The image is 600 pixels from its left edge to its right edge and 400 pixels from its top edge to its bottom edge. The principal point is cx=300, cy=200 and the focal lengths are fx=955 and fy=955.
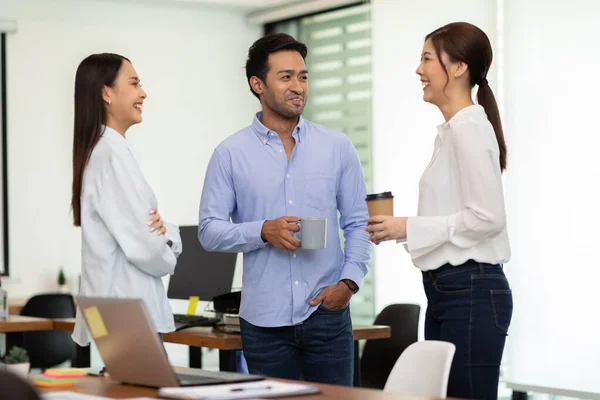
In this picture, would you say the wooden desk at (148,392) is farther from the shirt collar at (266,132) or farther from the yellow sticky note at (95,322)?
the shirt collar at (266,132)

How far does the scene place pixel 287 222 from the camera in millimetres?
2959

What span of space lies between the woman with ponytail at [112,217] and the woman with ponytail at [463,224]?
0.72 m

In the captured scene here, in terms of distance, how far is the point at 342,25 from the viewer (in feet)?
24.9

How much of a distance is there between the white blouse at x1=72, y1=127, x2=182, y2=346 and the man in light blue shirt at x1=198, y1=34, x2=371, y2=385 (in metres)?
0.29

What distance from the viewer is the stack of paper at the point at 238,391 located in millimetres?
1975

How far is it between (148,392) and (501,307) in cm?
94

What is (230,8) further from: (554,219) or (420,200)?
(420,200)

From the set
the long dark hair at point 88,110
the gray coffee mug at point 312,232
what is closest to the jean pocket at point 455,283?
the gray coffee mug at point 312,232

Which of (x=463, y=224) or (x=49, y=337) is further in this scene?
(x=49, y=337)

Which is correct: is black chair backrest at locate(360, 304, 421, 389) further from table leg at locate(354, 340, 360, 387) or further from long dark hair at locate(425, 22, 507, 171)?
long dark hair at locate(425, 22, 507, 171)

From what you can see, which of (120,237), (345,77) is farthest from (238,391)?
(345,77)

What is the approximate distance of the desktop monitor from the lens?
4652 mm

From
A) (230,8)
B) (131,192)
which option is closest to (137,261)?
(131,192)

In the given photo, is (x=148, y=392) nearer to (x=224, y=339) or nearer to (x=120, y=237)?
(x=120, y=237)
